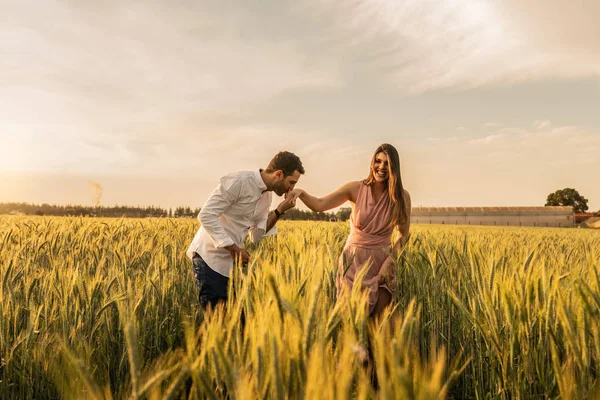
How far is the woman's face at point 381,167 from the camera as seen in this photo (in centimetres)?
321

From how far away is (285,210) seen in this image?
3205mm

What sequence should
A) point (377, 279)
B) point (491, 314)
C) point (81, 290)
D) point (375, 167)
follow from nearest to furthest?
point (491, 314)
point (81, 290)
point (377, 279)
point (375, 167)

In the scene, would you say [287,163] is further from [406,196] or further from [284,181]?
[406,196]

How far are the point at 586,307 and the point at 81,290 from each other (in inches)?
81.8

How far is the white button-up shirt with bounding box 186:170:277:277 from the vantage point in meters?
2.80

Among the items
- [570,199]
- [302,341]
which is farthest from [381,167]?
[570,199]

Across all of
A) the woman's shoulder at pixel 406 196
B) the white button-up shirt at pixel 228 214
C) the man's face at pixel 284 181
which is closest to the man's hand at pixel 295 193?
the white button-up shirt at pixel 228 214

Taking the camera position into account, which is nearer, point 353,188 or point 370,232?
point 370,232

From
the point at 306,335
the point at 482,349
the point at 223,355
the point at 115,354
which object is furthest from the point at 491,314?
the point at 115,354

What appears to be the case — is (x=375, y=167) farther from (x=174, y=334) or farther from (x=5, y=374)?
(x=5, y=374)

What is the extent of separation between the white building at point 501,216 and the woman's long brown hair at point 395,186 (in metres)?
47.0

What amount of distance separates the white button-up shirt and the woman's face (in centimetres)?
84

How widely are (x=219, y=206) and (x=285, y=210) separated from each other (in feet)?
1.78

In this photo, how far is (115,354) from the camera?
6.77 ft
